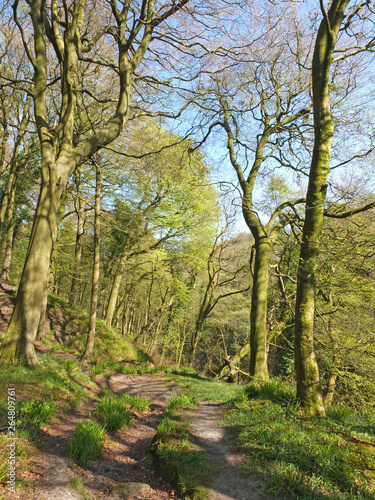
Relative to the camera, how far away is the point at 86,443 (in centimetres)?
364

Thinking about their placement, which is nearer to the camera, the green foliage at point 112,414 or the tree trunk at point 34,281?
the green foliage at point 112,414

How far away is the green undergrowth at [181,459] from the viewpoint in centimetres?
300

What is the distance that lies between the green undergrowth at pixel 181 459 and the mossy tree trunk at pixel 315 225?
193 centimetres

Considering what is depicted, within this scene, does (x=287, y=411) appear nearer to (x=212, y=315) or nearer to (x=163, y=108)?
(x=163, y=108)

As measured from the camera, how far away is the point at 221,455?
3.66 meters

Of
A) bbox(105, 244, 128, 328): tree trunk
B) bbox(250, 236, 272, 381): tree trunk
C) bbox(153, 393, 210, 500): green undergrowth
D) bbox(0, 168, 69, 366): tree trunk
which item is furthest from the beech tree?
bbox(105, 244, 128, 328): tree trunk

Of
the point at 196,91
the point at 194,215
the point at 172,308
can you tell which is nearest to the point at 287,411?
the point at 196,91

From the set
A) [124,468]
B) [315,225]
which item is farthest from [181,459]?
[315,225]

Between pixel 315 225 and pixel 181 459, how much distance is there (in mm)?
3952

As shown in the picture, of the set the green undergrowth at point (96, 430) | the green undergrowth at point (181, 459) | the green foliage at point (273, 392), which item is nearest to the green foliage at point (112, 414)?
the green undergrowth at point (96, 430)

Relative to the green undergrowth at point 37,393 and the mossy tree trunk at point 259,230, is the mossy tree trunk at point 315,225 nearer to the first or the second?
the mossy tree trunk at point 259,230

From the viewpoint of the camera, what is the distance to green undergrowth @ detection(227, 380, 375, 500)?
2.79 meters

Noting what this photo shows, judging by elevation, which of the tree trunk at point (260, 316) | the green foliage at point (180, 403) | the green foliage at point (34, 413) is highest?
the tree trunk at point (260, 316)

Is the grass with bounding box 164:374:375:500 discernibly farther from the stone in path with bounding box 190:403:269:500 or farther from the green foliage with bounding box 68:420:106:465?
the green foliage with bounding box 68:420:106:465
